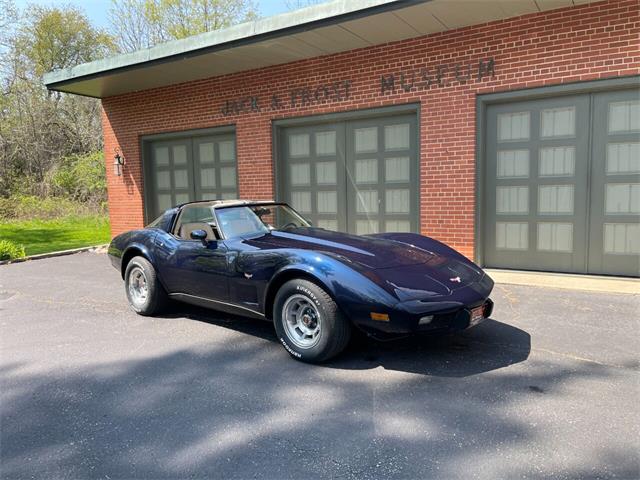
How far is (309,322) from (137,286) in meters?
2.61

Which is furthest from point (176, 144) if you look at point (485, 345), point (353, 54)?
point (485, 345)

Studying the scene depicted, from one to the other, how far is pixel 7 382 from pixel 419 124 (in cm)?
631

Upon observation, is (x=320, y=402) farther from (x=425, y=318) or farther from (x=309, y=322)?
(x=425, y=318)

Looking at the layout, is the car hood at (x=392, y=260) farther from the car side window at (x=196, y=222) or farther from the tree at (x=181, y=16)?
the tree at (x=181, y=16)

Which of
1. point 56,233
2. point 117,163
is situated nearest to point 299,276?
point 117,163

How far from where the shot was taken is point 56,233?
1542cm

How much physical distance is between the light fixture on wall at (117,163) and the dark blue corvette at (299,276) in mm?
6730

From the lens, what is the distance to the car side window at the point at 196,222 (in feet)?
15.8

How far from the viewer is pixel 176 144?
10.9 metres

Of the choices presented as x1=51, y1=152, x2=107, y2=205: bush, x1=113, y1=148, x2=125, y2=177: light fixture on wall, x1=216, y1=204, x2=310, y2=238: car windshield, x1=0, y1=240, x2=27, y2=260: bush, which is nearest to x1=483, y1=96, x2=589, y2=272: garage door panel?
x1=216, y1=204, x2=310, y2=238: car windshield

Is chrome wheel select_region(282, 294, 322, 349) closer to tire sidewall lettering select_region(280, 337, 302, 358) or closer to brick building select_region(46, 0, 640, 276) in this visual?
tire sidewall lettering select_region(280, 337, 302, 358)

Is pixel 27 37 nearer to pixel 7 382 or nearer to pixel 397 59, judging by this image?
pixel 397 59

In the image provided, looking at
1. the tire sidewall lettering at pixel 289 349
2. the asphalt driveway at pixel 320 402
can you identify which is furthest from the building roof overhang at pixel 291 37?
the tire sidewall lettering at pixel 289 349

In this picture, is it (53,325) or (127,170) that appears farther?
(127,170)
